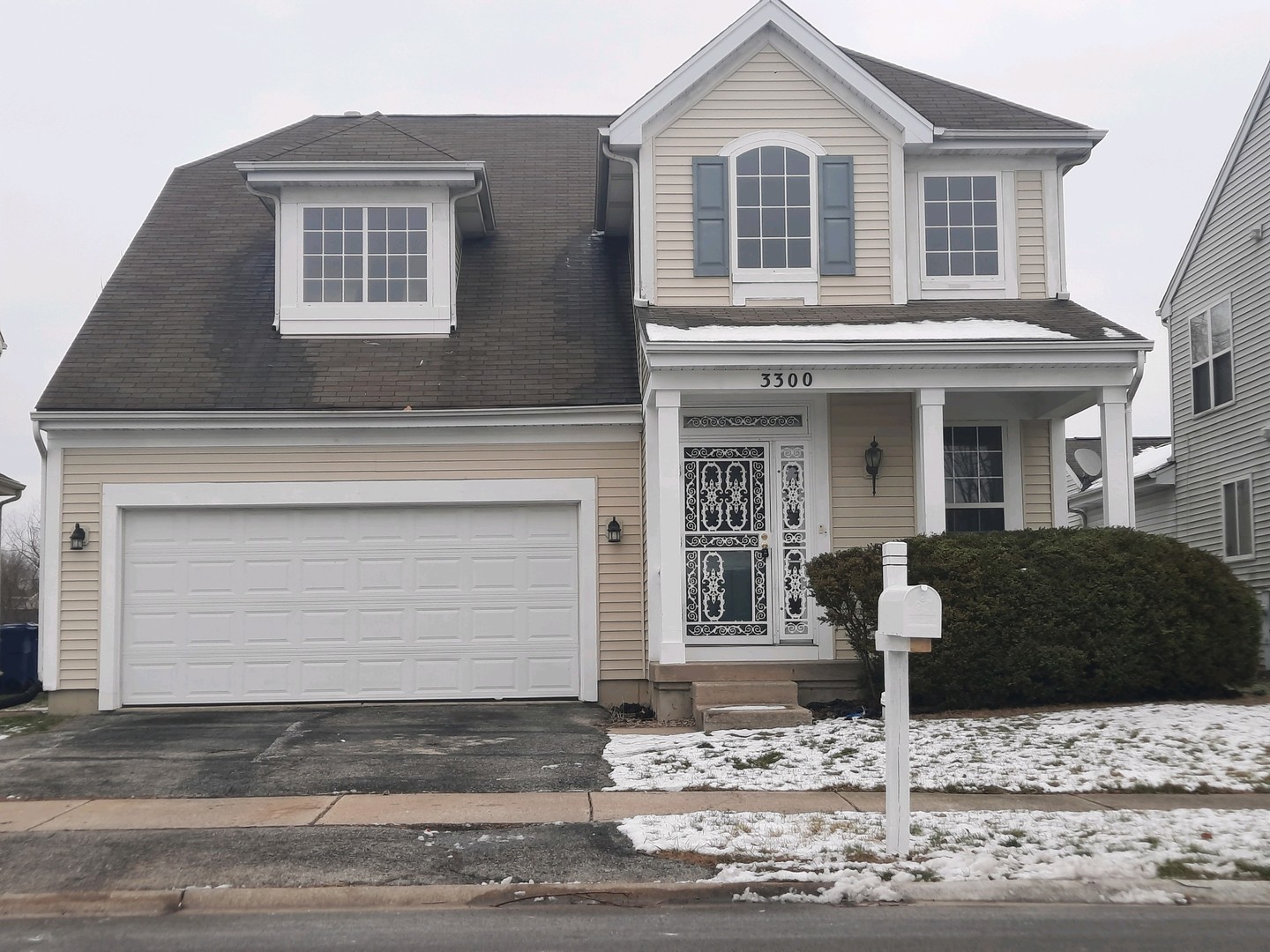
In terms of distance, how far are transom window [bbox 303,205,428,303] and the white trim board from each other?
2.46m

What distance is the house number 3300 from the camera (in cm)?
1191

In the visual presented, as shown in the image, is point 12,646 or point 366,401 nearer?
point 366,401

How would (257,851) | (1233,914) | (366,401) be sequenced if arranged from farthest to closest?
(366,401) → (257,851) → (1233,914)

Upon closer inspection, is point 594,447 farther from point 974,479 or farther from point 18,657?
point 18,657

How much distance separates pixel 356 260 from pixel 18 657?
6.32 m

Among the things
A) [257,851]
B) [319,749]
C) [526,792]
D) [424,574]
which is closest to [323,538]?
[424,574]

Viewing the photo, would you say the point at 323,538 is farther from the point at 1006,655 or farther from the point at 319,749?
the point at 1006,655

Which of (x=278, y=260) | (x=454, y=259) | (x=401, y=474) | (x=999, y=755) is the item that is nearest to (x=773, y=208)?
(x=454, y=259)

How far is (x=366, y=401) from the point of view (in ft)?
44.0

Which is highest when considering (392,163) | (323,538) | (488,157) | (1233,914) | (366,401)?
(488,157)

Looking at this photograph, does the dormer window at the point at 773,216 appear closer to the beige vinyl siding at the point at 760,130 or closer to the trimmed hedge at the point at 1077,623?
the beige vinyl siding at the point at 760,130

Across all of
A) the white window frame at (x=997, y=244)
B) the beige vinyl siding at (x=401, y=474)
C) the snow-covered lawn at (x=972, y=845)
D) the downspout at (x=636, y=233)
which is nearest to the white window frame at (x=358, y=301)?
the beige vinyl siding at (x=401, y=474)

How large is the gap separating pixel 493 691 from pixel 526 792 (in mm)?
4997

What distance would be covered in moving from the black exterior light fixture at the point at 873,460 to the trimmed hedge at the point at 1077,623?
1.91 meters
